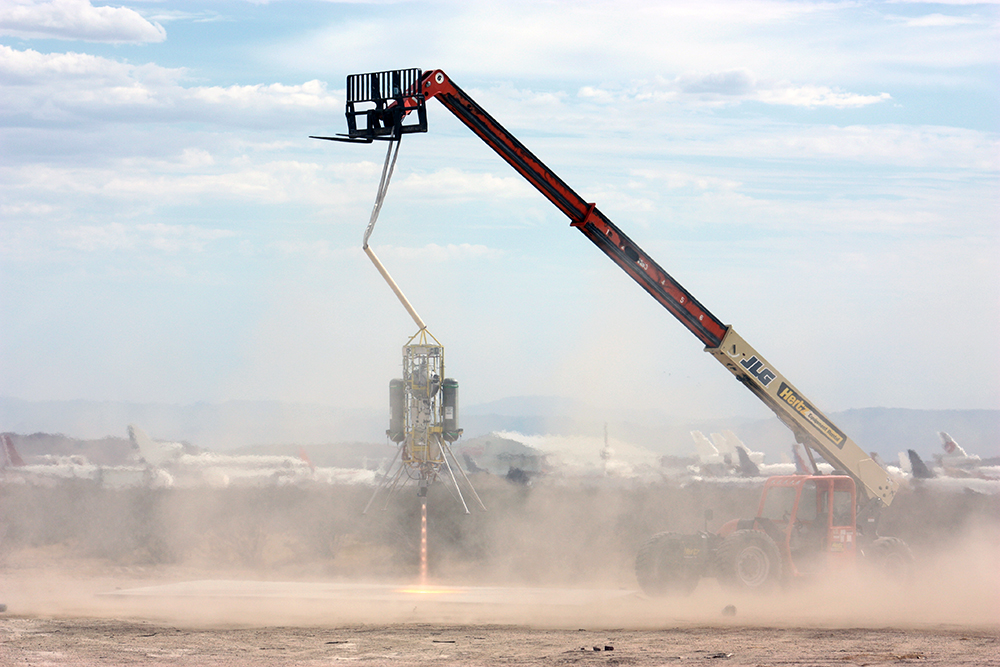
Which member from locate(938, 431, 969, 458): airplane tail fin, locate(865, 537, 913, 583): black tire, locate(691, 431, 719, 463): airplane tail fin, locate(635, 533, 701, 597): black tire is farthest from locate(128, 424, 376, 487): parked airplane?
locate(938, 431, 969, 458): airplane tail fin

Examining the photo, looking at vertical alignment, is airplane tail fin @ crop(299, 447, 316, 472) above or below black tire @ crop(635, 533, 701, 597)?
above

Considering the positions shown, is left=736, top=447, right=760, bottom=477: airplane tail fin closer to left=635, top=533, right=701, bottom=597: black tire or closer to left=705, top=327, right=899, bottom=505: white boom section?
left=705, top=327, right=899, bottom=505: white boom section

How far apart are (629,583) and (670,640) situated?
13.8 meters

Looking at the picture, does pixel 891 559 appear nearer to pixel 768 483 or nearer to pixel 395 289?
pixel 768 483

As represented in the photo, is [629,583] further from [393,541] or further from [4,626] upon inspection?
[4,626]

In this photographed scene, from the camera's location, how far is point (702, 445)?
83.5 meters

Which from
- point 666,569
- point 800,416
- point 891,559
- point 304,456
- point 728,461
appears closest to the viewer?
point 666,569

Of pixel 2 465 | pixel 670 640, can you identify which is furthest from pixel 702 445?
pixel 670 640

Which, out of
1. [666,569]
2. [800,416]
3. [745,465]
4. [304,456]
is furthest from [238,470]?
[745,465]

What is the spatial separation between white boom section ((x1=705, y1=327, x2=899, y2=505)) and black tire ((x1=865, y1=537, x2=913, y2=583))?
47.5 inches

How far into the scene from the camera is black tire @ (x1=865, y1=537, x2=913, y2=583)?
2435 centimetres

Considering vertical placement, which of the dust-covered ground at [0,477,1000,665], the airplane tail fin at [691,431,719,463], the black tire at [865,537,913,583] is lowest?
the dust-covered ground at [0,477,1000,665]

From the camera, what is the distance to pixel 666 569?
22.9 meters

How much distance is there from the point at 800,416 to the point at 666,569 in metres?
4.93
